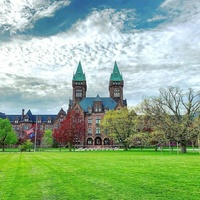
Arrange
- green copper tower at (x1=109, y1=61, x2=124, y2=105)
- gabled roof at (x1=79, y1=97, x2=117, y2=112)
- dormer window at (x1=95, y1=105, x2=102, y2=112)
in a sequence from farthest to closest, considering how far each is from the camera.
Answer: green copper tower at (x1=109, y1=61, x2=124, y2=105), gabled roof at (x1=79, y1=97, x2=117, y2=112), dormer window at (x1=95, y1=105, x2=102, y2=112)

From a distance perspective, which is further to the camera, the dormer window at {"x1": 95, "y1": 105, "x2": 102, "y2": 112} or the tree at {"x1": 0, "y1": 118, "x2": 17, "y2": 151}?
the dormer window at {"x1": 95, "y1": 105, "x2": 102, "y2": 112}

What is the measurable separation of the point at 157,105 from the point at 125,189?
1289 inches

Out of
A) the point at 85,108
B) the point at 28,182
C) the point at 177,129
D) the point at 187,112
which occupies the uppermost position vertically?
the point at 85,108

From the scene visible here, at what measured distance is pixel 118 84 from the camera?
93750mm

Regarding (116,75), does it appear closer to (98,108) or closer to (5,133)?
(98,108)

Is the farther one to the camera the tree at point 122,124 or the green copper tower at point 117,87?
the green copper tower at point 117,87

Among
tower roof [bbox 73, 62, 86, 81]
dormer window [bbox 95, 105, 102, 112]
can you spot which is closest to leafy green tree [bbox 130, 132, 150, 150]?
dormer window [bbox 95, 105, 102, 112]

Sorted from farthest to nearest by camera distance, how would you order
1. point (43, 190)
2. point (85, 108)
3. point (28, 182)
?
point (85, 108), point (28, 182), point (43, 190)

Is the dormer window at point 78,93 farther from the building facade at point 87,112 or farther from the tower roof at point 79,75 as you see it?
the tower roof at point 79,75

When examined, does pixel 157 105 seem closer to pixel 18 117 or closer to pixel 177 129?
pixel 177 129

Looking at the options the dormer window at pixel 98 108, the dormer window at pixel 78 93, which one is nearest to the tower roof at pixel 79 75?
the dormer window at pixel 78 93

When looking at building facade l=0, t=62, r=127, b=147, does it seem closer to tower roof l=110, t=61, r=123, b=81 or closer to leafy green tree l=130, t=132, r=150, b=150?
tower roof l=110, t=61, r=123, b=81

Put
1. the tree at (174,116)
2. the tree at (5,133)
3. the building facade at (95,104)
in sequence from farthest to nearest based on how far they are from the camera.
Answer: the building facade at (95,104) < the tree at (5,133) < the tree at (174,116)

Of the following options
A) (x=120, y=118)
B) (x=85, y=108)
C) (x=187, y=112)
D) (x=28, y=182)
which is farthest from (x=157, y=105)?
(x=85, y=108)
